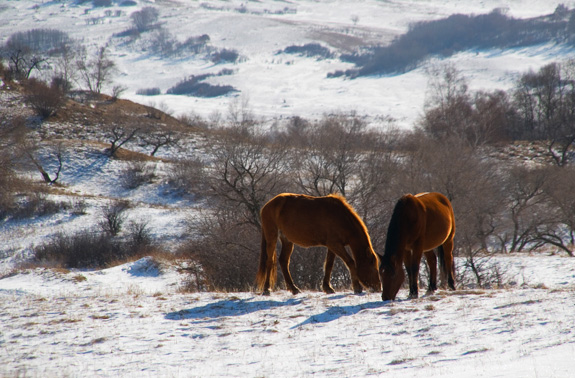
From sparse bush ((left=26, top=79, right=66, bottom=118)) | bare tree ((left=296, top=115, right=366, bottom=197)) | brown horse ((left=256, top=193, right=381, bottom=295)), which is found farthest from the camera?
sparse bush ((left=26, top=79, right=66, bottom=118))

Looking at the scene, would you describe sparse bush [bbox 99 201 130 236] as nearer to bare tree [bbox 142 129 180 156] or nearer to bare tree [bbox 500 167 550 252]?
bare tree [bbox 142 129 180 156]

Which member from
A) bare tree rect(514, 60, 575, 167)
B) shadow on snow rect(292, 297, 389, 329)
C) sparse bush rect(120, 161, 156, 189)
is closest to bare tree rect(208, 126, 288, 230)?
shadow on snow rect(292, 297, 389, 329)

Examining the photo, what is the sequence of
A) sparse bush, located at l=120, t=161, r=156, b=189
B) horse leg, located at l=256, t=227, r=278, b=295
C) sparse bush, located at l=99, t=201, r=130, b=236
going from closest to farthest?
horse leg, located at l=256, t=227, r=278, b=295 < sparse bush, located at l=99, t=201, r=130, b=236 < sparse bush, located at l=120, t=161, r=156, b=189

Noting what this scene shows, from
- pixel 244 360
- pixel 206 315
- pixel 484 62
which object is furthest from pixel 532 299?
pixel 484 62

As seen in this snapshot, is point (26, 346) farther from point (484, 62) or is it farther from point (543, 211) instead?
point (484, 62)

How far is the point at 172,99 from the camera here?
17700cm

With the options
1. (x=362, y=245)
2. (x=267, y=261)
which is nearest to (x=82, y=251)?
(x=267, y=261)

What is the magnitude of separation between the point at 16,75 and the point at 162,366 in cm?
7630

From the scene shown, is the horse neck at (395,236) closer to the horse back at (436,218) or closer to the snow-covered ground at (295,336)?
the horse back at (436,218)

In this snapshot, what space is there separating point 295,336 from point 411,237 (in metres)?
2.81

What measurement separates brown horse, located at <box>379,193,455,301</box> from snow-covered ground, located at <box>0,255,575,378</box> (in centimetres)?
40

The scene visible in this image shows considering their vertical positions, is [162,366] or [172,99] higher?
[162,366]

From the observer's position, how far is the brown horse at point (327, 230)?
8.75 m

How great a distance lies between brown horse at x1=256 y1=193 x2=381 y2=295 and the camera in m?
8.75
